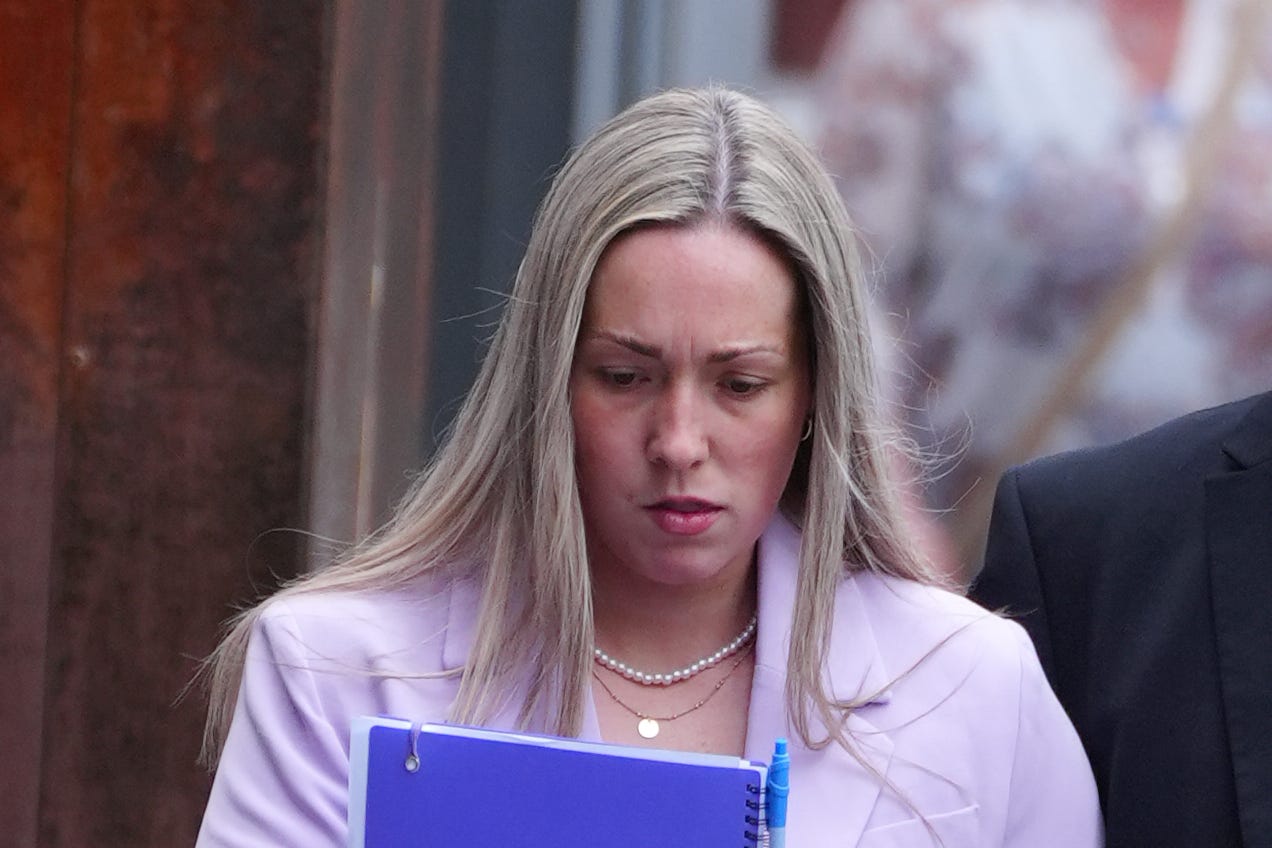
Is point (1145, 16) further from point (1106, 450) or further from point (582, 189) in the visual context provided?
point (582, 189)

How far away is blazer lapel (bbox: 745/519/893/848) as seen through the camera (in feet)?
9.54

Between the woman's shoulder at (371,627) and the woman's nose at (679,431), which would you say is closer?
the woman's nose at (679,431)

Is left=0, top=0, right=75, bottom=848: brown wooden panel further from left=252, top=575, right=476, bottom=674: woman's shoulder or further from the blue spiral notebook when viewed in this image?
the blue spiral notebook

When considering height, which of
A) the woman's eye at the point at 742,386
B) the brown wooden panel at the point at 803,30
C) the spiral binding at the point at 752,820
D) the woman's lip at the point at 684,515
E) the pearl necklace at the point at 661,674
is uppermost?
the brown wooden panel at the point at 803,30

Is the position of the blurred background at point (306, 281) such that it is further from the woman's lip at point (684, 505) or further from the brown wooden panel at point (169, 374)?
the woman's lip at point (684, 505)

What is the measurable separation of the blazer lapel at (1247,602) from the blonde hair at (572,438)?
0.40 m

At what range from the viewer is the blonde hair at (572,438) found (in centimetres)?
292

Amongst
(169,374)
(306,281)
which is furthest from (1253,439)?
(169,374)

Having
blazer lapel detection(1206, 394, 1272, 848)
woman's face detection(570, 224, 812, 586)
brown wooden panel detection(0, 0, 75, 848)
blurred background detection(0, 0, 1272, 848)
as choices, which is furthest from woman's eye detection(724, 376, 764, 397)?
brown wooden panel detection(0, 0, 75, 848)

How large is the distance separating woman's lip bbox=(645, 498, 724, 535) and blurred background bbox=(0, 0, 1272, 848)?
176 cm

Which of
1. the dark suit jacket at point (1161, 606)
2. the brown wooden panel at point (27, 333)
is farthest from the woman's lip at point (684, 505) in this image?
the brown wooden panel at point (27, 333)

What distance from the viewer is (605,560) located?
3070 millimetres

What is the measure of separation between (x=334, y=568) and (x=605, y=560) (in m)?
0.36

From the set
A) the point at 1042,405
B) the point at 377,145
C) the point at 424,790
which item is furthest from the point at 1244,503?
the point at 377,145
